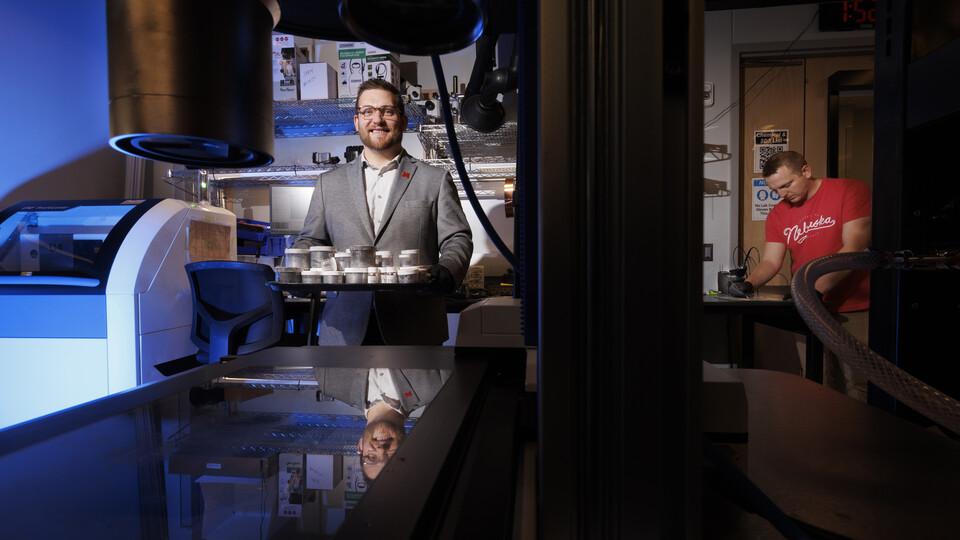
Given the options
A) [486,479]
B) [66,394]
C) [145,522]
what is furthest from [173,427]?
[66,394]

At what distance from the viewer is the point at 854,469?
37 cm

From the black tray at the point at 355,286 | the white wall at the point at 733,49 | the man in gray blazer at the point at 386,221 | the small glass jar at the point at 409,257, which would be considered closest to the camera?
the black tray at the point at 355,286

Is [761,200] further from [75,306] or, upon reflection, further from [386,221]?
[75,306]

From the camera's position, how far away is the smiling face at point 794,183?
2.24 metres

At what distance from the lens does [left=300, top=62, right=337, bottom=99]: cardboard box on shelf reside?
276 centimetres

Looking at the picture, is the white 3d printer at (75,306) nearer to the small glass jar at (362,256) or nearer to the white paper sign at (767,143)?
the small glass jar at (362,256)

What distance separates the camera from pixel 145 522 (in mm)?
266

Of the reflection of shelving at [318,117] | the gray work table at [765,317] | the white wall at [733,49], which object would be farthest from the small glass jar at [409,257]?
the white wall at [733,49]

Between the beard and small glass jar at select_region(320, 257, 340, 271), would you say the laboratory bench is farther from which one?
the beard

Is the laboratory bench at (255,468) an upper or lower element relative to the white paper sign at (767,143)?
lower

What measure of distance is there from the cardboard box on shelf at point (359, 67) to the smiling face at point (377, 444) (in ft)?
8.76

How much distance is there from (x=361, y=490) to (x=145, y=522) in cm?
12

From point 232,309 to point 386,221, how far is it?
0.97 m

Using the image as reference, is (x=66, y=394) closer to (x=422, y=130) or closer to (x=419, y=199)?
(x=419, y=199)
